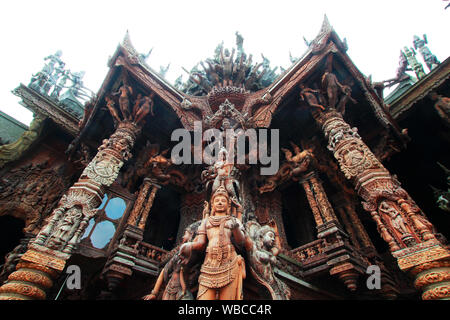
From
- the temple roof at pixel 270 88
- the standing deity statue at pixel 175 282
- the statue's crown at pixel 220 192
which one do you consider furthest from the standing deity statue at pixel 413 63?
the standing deity statue at pixel 175 282

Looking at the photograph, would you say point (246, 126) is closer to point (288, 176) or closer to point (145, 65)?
point (288, 176)

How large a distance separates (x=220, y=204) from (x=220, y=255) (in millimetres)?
1001

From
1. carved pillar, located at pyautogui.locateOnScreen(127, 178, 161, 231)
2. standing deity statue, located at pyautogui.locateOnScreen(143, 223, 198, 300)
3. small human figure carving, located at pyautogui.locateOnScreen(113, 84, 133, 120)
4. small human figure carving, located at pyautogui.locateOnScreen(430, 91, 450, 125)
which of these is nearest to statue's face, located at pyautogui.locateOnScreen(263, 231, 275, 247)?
standing deity statue, located at pyautogui.locateOnScreen(143, 223, 198, 300)

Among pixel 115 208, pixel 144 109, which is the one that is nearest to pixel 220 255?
pixel 115 208

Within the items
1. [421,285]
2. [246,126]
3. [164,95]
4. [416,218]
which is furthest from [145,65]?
[421,285]

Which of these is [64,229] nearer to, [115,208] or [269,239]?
[115,208]

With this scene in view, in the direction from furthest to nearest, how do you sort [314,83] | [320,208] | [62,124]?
[62,124], [314,83], [320,208]

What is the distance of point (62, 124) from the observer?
872 cm

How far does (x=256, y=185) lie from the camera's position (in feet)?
23.3

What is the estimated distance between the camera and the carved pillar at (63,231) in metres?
3.90

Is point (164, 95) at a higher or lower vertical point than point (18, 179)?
higher

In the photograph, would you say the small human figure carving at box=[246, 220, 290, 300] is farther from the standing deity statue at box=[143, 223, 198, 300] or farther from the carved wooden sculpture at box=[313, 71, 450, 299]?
the carved wooden sculpture at box=[313, 71, 450, 299]

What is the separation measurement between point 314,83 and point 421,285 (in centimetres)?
539

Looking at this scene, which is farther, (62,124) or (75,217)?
(62,124)
